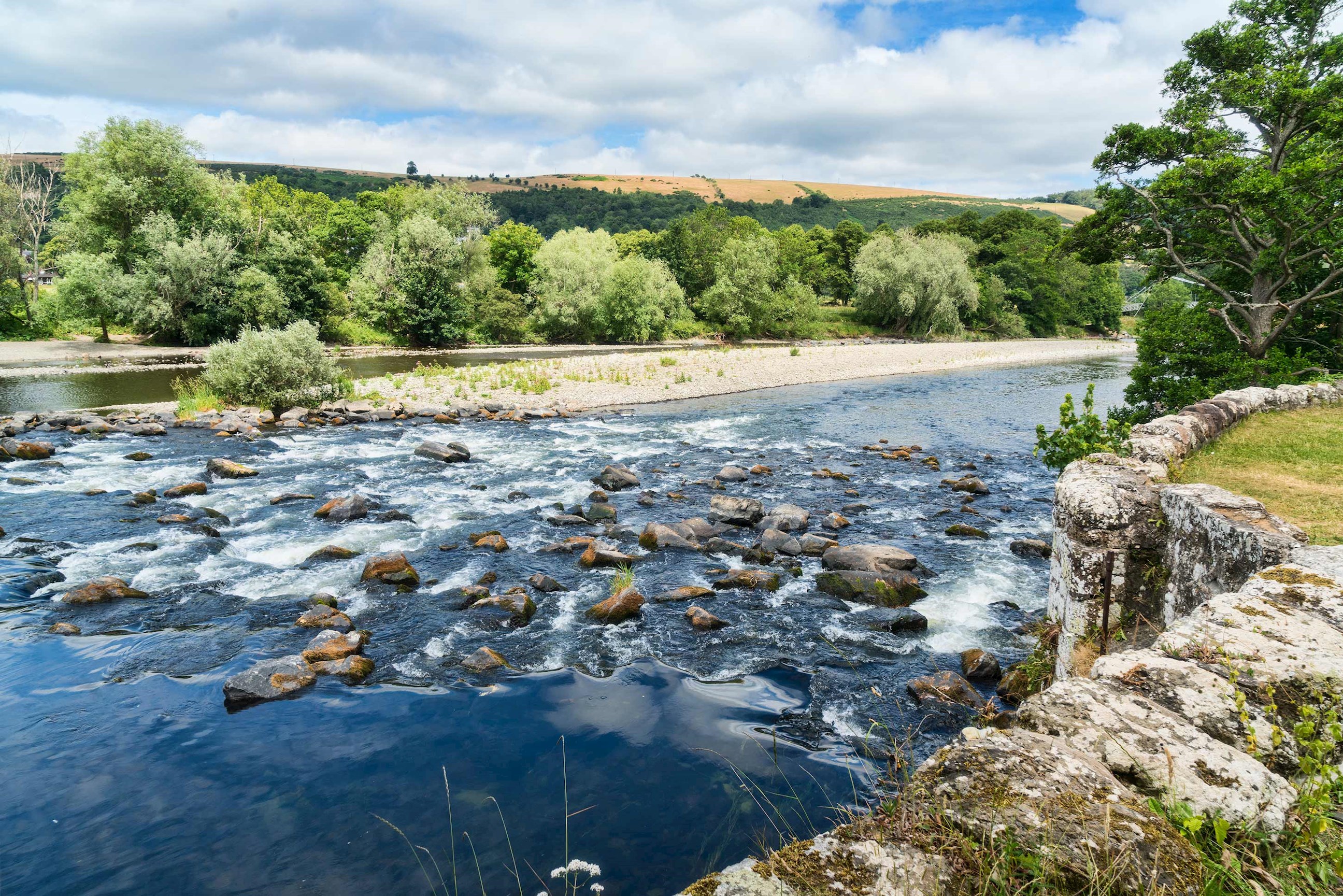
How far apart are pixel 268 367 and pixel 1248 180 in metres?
28.5

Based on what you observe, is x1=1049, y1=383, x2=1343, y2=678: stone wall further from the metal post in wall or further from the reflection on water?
the reflection on water

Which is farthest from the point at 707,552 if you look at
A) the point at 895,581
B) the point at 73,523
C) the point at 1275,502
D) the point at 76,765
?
the point at 73,523

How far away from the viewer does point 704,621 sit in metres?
9.05

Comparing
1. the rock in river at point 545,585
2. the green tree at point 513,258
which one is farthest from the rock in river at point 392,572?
the green tree at point 513,258

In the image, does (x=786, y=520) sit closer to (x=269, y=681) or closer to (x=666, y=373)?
(x=269, y=681)

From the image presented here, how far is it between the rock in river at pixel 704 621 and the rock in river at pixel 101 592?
7804 mm

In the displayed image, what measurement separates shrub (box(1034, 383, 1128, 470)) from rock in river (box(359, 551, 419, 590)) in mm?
9381

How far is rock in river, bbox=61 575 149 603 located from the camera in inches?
371

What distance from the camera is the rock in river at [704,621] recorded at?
9016mm

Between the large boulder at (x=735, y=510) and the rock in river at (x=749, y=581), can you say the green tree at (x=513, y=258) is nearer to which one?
the large boulder at (x=735, y=510)

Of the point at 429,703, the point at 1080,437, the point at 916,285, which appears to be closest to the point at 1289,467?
the point at 1080,437

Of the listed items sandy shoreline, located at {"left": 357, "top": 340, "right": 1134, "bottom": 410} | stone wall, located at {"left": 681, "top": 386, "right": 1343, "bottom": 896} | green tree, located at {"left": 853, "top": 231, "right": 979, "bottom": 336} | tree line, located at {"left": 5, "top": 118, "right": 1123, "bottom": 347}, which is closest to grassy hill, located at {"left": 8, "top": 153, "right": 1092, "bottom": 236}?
tree line, located at {"left": 5, "top": 118, "right": 1123, "bottom": 347}

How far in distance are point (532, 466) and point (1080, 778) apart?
16.3 m

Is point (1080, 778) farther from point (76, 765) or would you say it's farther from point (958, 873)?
point (76, 765)
